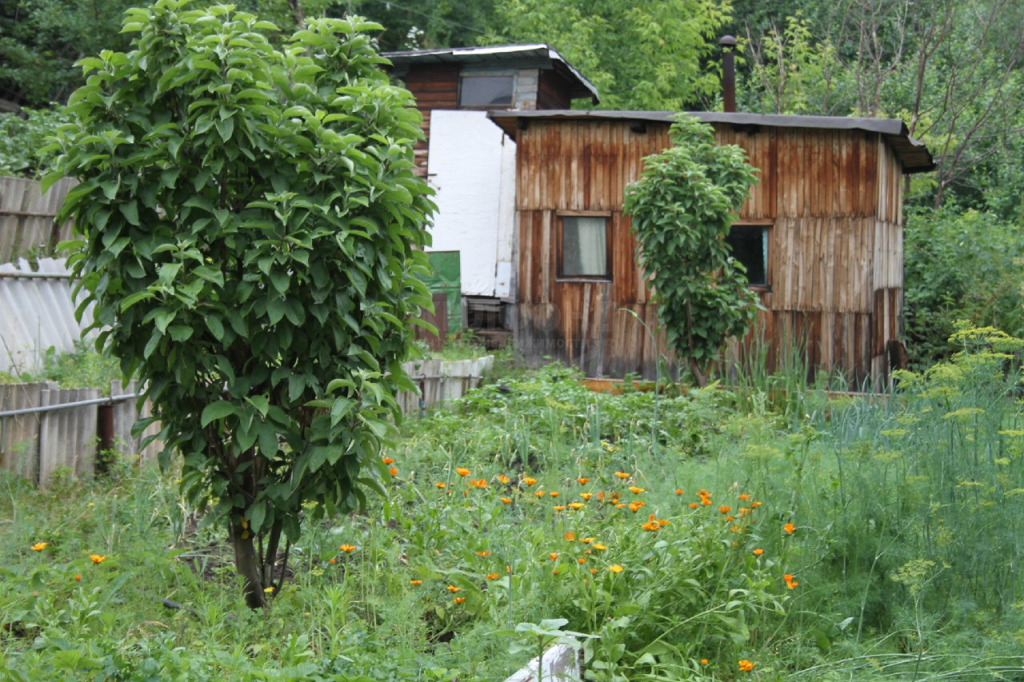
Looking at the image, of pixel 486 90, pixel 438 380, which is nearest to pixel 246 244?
pixel 438 380

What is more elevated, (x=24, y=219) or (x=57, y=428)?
(x=24, y=219)

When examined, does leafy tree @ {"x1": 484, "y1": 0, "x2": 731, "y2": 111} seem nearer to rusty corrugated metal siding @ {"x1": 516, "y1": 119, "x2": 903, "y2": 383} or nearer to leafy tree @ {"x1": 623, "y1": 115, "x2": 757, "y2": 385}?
rusty corrugated metal siding @ {"x1": 516, "y1": 119, "x2": 903, "y2": 383}

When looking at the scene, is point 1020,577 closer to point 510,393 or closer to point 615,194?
point 510,393

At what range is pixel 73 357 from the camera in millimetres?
8898

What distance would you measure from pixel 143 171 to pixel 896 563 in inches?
147

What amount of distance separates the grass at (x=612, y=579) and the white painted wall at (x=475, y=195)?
41.0 ft

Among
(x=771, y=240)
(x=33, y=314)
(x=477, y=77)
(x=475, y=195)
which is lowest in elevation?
(x=33, y=314)

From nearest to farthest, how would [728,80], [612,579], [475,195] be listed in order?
[612,579]
[728,80]
[475,195]

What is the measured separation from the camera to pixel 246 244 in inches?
166

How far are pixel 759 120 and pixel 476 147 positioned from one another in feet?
22.5

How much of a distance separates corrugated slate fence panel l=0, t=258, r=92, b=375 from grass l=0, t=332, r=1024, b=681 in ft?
9.99

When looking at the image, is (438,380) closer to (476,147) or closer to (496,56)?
(476,147)

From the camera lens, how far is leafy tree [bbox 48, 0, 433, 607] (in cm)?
407

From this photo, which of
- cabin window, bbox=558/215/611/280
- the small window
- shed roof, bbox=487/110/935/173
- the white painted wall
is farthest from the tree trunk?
the small window
